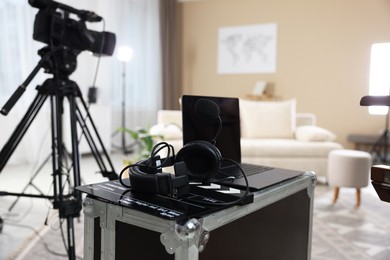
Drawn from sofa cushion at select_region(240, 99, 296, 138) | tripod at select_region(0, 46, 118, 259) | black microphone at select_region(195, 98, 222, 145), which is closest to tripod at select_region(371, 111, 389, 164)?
sofa cushion at select_region(240, 99, 296, 138)

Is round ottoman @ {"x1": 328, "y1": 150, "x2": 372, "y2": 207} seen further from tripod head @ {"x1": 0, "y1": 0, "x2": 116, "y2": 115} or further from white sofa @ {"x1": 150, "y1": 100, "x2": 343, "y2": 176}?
tripod head @ {"x1": 0, "y1": 0, "x2": 116, "y2": 115}

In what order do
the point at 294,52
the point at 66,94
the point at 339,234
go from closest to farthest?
the point at 66,94
the point at 339,234
the point at 294,52

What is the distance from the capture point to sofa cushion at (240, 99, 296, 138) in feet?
11.7

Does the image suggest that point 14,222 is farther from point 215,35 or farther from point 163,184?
point 215,35

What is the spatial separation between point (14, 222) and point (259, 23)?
14.4 feet

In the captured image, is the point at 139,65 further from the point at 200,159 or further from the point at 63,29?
the point at 200,159

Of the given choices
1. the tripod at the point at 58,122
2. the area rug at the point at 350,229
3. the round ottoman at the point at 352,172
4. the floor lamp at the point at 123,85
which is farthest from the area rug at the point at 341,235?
the floor lamp at the point at 123,85

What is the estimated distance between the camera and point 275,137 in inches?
141

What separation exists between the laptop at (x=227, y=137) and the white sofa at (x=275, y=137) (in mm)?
1603

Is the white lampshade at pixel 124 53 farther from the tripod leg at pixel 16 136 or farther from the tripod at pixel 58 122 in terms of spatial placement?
the tripod leg at pixel 16 136

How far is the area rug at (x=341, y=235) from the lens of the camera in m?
1.70

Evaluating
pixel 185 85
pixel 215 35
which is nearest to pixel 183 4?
pixel 215 35

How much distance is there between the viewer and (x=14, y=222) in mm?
2031

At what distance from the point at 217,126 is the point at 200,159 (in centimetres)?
27
